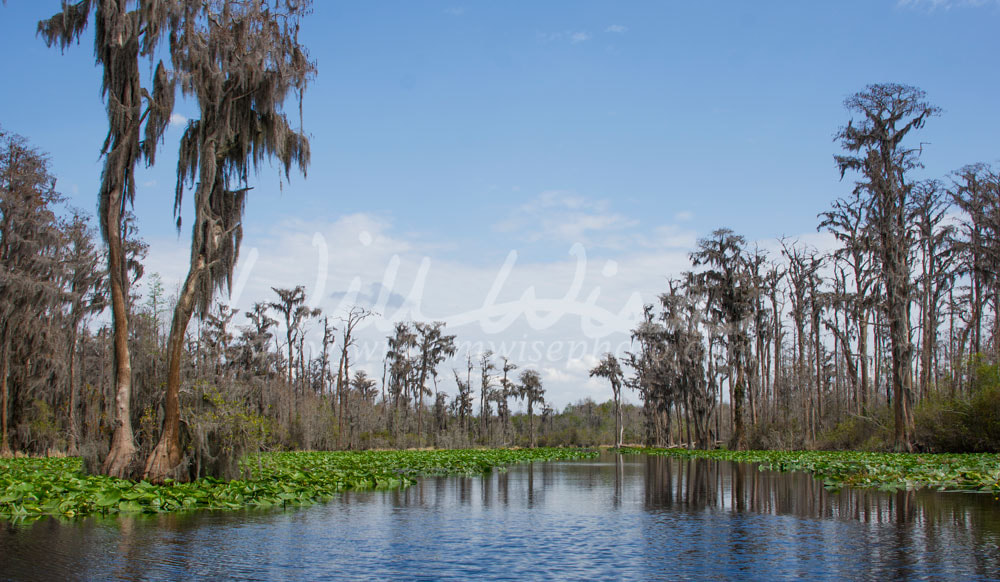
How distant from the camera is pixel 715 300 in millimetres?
39000

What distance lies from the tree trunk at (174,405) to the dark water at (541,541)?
3543 millimetres

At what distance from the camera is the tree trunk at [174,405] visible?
14663mm

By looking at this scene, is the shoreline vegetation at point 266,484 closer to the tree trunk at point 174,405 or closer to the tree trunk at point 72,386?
the tree trunk at point 174,405

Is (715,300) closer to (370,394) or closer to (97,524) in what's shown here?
(97,524)

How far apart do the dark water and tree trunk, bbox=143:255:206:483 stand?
11.6 feet

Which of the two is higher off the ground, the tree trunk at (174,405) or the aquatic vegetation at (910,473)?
the tree trunk at (174,405)

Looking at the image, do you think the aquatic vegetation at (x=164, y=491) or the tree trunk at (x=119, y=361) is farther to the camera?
the tree trunk at (x=119, y=361)

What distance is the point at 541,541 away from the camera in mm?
9688

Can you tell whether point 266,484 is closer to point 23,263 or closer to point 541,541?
point 541,541

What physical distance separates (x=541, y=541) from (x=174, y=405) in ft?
30.0

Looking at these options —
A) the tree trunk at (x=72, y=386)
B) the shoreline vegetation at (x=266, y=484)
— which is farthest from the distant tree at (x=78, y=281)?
the shoreline vegetation at (x=266, y=484)

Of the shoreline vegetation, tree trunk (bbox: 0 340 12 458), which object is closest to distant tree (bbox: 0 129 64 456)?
tree trunk (bbox: 0 340 12 458)

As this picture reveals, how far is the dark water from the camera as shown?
7.46m

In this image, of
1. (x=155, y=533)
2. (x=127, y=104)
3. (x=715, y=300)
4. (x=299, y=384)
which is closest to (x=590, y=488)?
(x=155, y=533)
